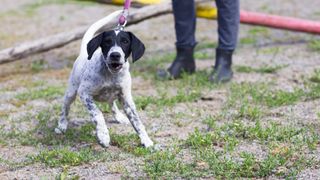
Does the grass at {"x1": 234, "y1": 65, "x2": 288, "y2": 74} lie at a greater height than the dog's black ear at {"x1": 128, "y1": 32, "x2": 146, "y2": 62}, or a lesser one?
lesser

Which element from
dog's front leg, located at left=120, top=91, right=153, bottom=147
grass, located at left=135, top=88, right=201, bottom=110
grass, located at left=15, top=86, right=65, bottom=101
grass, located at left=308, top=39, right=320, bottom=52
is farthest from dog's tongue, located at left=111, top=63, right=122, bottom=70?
grass, located at left=308, top=39, right=320, bottom=52

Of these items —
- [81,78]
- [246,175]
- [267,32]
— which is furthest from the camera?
[267,32]

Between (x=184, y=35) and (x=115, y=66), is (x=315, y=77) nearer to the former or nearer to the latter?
(x=184, y=35)

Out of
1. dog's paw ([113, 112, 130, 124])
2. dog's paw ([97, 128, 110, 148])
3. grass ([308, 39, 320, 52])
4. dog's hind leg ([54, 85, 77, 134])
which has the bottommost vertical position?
grass ([308, 39, 320, 52])

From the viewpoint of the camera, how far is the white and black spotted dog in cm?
417

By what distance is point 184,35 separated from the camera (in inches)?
253

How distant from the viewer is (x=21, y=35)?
29.1 ft

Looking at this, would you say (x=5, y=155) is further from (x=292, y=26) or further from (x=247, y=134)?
(x=292, y=26)

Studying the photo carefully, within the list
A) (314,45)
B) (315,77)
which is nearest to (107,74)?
(315,77)

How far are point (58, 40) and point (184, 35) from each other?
4.64ft

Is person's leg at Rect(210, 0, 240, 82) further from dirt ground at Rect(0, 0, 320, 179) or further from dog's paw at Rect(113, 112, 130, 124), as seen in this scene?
dog's paw at Rect(113, 112, 130, 124)

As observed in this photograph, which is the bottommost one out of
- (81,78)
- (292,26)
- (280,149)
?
(292,26)

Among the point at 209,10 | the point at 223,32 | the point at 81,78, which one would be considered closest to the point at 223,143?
the point at 81,78

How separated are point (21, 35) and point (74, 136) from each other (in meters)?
4.42
